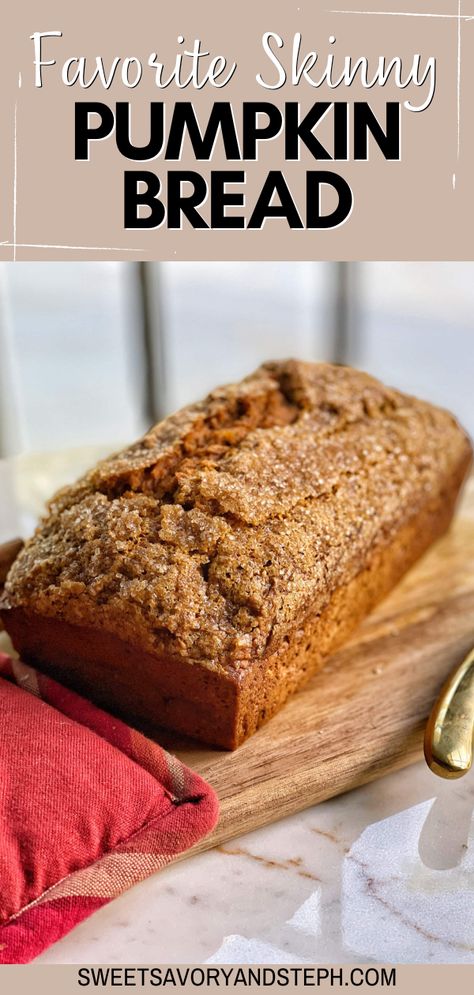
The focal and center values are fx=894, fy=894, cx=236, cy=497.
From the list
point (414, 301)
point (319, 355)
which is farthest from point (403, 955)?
point (414, 301)

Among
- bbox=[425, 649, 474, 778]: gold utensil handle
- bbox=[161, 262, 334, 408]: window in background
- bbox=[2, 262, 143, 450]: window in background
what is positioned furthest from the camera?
bbox=[161, 262, 334, 408]: window in background

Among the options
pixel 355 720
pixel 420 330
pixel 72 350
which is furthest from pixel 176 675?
pixel 420 330

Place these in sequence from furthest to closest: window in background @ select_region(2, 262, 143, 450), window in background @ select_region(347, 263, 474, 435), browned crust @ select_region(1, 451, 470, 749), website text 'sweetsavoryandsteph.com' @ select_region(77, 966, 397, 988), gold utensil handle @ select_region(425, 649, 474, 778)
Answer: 1. window in background @ select_region(347, 263, 474, 435)
2. window in background @ select_region(2, 262, 143, 450)
3. browned crust @ select_region(1, 451, 470, 749)
4. gold utensil handle @ select_region(425, 649, 474, 778)
5. website text 'sweetsavoryandsteph.com' @ select_region(77, 966, 397, 988)

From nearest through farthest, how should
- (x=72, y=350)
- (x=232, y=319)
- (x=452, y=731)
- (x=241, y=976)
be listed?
(x=241, y=976), (x=452, y=731), (x=72, y=350), (x=232, y=319)

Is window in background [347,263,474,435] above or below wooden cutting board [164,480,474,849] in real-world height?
above

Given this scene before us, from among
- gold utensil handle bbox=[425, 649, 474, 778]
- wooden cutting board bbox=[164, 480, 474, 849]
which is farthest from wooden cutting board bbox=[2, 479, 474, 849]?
gold utensil handle bbox=[425, 649, 474, 778]

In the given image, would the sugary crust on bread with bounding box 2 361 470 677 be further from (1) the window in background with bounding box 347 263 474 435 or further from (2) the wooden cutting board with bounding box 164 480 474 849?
(1) the window in background with bounding box 347 263 474 435

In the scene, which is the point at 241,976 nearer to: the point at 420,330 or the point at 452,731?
the point at 452,731

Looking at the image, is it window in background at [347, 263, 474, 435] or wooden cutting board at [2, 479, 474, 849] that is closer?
wooden cutting board at [2, 479, 474, 849]
